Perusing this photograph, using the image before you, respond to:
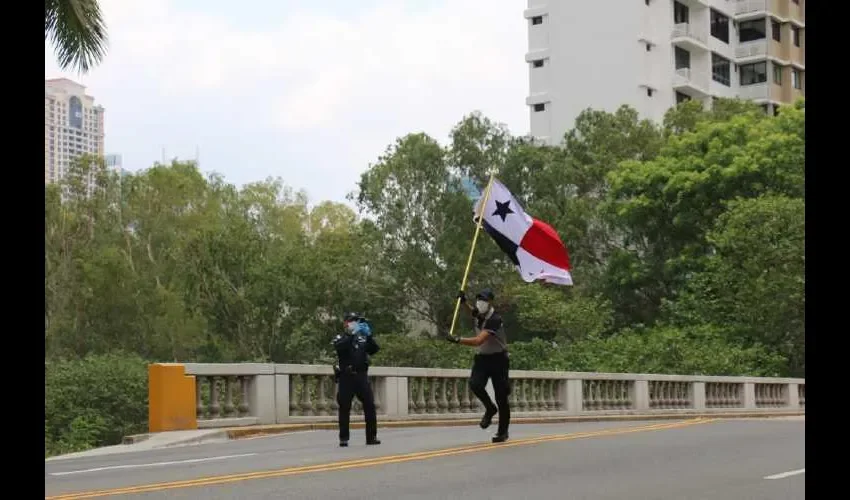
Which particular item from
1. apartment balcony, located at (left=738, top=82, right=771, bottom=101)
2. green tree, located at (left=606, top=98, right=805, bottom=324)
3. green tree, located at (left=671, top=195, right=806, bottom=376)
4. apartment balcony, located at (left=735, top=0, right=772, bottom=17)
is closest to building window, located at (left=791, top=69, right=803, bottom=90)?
apartment balcony, located at (left=738, top=82, right=771, bottom=101)

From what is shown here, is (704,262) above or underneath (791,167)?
underneath

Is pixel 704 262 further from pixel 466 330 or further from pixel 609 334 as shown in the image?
pixel 466 330

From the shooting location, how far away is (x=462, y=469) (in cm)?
1365

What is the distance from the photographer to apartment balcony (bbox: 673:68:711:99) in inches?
2862

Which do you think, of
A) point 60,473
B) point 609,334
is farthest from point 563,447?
point 609,334

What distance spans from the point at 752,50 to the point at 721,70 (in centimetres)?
227

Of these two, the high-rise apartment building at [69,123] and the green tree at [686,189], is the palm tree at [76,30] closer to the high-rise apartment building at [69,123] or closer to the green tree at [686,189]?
the green tree at [686,189]

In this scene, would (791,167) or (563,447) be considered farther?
(791,167)

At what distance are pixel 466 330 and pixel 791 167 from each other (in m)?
16.5

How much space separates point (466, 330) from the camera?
2331 inches

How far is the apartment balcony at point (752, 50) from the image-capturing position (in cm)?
7669

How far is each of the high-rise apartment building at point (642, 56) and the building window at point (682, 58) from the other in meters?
0.06

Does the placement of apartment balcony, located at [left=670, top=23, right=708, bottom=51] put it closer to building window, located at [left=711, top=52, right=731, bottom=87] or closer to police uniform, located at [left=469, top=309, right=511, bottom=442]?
building window, located at [left=711, top=52, right=731, bottom=87]

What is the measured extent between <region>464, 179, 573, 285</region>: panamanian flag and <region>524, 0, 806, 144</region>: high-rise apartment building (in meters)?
51.9
